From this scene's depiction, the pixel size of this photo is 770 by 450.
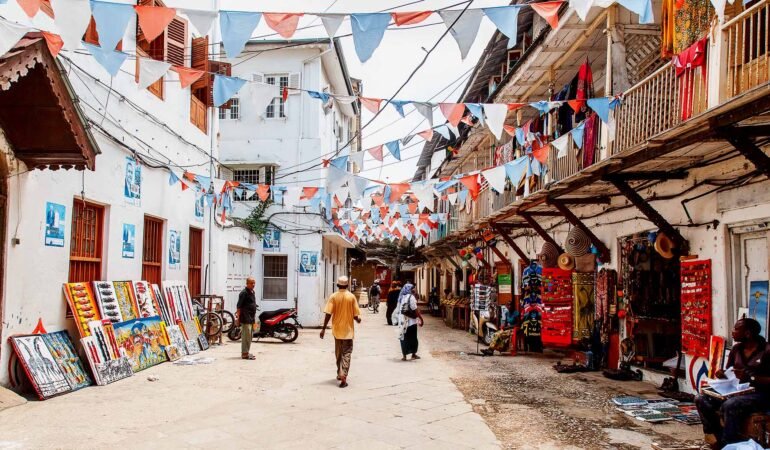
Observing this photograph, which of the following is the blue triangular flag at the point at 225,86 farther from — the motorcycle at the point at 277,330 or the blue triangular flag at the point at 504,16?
the motorcycle at the point at 277,330

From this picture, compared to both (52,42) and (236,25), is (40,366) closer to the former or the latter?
(52,42)

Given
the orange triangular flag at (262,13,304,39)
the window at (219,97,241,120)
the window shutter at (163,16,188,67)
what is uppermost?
the window at (219,97,241,120)

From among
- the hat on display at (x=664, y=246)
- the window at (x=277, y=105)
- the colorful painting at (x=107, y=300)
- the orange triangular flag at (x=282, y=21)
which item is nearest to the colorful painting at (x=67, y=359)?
the colorful painting at (x=107, y=300)

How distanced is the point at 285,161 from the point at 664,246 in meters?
15.3

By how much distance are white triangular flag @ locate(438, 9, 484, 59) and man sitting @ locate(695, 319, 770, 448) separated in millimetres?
3905

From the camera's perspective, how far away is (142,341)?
10.9m

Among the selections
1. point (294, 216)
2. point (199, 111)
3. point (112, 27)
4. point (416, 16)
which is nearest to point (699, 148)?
point (416, 16)

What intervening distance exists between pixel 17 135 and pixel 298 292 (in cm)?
1464

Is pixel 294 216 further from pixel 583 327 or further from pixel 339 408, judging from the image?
pixel 339 408

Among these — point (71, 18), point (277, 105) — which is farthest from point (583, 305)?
point (277, 105)

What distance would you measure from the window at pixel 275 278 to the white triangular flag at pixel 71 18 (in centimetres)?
1676

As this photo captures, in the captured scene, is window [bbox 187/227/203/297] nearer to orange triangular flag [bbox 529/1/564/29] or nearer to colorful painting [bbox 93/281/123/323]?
colorful painting [bbox 93/281/123/323]

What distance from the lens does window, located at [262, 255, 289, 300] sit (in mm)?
22031

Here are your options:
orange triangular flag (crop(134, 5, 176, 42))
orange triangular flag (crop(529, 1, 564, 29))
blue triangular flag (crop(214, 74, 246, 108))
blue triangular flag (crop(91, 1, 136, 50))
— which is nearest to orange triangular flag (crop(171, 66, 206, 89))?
blue triangular flag (crop(214, 74, 246, 108))
